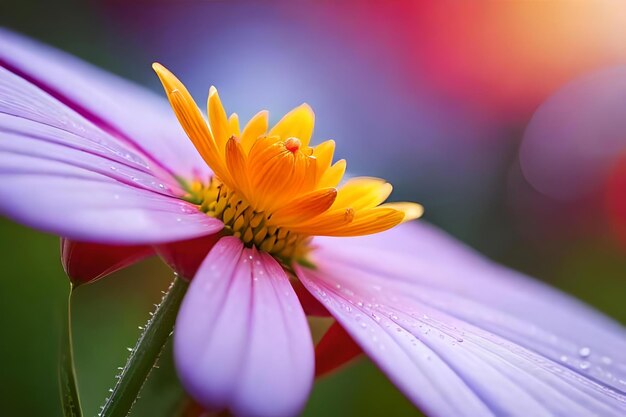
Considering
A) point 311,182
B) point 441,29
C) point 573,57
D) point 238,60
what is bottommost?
point 311,182

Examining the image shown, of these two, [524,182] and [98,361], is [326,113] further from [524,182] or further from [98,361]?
[98,361]

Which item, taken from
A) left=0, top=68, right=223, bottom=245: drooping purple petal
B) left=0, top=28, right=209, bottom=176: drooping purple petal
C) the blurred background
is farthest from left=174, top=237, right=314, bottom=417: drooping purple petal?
the blurred background

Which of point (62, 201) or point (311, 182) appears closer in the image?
point (62, 201)

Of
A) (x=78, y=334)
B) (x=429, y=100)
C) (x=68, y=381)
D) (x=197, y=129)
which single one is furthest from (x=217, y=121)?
(x=429, y=100)

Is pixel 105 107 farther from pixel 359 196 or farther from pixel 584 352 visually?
pixel 584 352

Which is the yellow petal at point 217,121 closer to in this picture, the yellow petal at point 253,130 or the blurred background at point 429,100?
the yellow petal at point 253,130

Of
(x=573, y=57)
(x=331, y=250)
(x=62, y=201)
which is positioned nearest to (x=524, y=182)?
(x=573, y=57)

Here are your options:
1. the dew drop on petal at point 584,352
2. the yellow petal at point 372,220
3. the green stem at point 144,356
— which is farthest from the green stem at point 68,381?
the dew drop on petal at point 584,352
